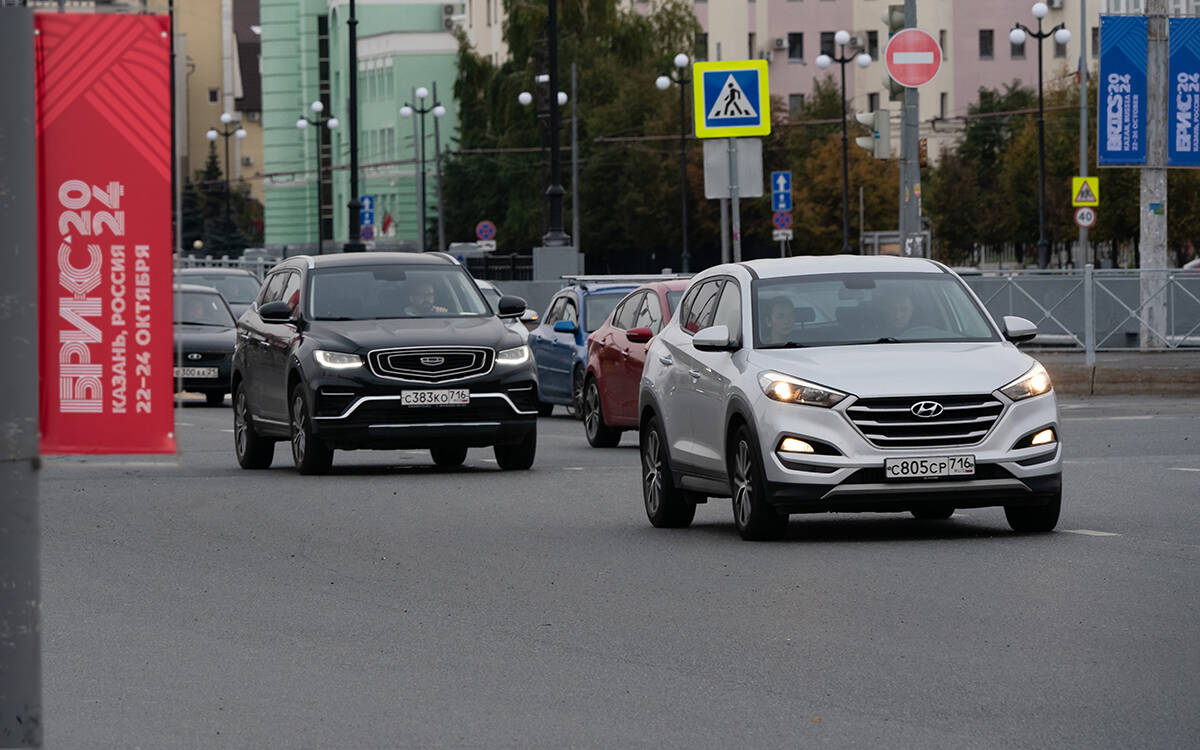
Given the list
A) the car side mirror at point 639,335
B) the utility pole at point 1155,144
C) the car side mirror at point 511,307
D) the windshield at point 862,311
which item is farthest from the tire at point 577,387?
the windshield at point 862,311

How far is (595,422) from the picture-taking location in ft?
78.1

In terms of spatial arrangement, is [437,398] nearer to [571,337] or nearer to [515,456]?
[515,456]

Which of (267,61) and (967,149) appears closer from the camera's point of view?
(967,149)

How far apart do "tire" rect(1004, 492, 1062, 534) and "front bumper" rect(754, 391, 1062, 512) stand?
0.32 meters

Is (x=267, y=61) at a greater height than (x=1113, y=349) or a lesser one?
greater

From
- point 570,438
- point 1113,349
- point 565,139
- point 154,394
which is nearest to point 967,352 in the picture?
point 154,394

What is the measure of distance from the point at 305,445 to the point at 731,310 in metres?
5.95

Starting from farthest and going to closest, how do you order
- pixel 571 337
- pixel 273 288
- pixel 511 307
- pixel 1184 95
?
→ pixel 1184 95 → pixel 571 337 → pixel 273 288 → pixel 511 307

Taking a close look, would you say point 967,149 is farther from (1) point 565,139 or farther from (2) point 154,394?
(2) point 154,394

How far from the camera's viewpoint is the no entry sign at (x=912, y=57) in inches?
1201

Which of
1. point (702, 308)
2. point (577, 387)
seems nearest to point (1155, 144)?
point (577, 387)

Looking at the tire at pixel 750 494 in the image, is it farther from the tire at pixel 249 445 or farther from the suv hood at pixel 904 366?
the tire at pixel 249 445

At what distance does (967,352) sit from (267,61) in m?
120

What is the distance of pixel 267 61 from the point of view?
431ft
